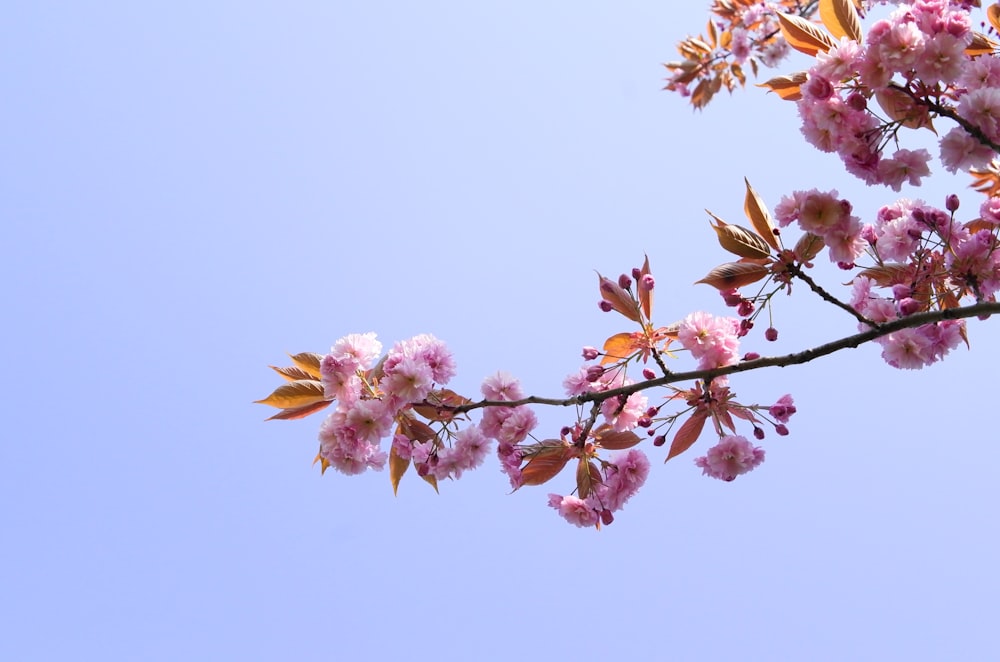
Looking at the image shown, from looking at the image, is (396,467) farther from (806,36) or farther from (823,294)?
(806,36)


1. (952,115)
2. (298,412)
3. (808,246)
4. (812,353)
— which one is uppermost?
(952,115)

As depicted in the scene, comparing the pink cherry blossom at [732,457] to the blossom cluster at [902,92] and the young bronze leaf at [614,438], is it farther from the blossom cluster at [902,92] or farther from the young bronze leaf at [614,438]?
the blossom cluster at [902,92]

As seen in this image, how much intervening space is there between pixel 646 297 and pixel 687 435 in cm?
43

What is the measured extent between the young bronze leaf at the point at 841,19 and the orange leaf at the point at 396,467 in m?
1.75

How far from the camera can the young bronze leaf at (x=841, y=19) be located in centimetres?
176

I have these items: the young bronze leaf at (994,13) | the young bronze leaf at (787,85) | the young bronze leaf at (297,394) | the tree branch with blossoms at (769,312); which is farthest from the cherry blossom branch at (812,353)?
the young bronze leaf at (994,13)

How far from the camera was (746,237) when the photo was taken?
1827 mm

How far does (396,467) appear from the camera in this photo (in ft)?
7.09

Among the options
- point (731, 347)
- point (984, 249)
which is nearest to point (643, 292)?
point (731, 347)

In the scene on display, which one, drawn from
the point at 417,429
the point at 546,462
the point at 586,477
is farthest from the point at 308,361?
the point at 586,477

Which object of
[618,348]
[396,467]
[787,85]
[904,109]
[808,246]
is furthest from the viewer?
[396,467]

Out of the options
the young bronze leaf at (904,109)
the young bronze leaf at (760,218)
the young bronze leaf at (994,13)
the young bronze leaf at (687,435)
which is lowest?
the young bronze leaf at (687,435)

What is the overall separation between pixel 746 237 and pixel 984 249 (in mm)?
659

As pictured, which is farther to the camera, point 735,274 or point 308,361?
point 308,361
